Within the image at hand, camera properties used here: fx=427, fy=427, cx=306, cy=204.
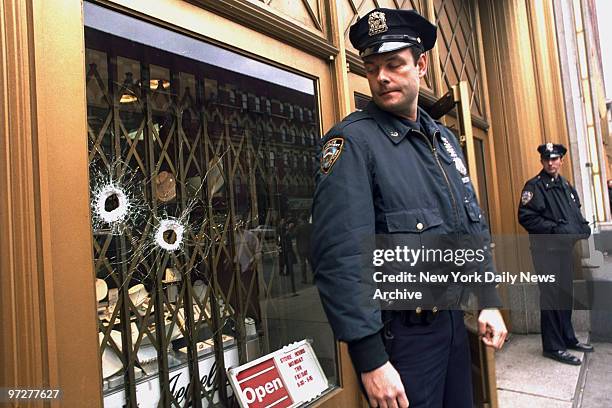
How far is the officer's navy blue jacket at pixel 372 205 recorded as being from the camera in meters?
1.17

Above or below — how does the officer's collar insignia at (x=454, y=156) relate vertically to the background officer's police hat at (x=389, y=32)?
below

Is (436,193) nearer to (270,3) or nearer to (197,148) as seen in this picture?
(197,148)

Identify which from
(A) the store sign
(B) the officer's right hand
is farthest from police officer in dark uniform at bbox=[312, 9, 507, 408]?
(A) the store sign

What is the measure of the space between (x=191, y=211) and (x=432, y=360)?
4.18ft

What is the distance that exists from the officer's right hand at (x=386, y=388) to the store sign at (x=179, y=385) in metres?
1.14

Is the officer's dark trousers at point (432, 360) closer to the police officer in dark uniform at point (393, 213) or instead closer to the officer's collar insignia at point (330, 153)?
the police officer in dark uniform at point (393, 213)

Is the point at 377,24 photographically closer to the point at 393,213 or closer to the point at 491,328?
the point at 393,213

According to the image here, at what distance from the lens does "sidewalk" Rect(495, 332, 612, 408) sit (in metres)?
3.06

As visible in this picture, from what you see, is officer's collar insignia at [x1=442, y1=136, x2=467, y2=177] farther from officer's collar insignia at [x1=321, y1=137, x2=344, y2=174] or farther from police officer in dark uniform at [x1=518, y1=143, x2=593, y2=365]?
police officer in dark uniform at [x1=518, y1=143, x2=593, y2=365]

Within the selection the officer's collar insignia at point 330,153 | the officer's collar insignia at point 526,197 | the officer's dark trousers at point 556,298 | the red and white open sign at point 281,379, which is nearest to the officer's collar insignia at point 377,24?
the officer's collar insignia at point 330,153

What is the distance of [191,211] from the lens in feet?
6.77

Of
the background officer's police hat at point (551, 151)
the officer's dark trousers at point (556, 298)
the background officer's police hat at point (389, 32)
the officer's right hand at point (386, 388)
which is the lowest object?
the officer's dark trousers at point (556, 298)

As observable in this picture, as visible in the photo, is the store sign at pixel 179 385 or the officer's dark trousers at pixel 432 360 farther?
the store sign at pixel 179 385

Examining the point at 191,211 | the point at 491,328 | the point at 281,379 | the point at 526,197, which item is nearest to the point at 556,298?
the point at 526,197
